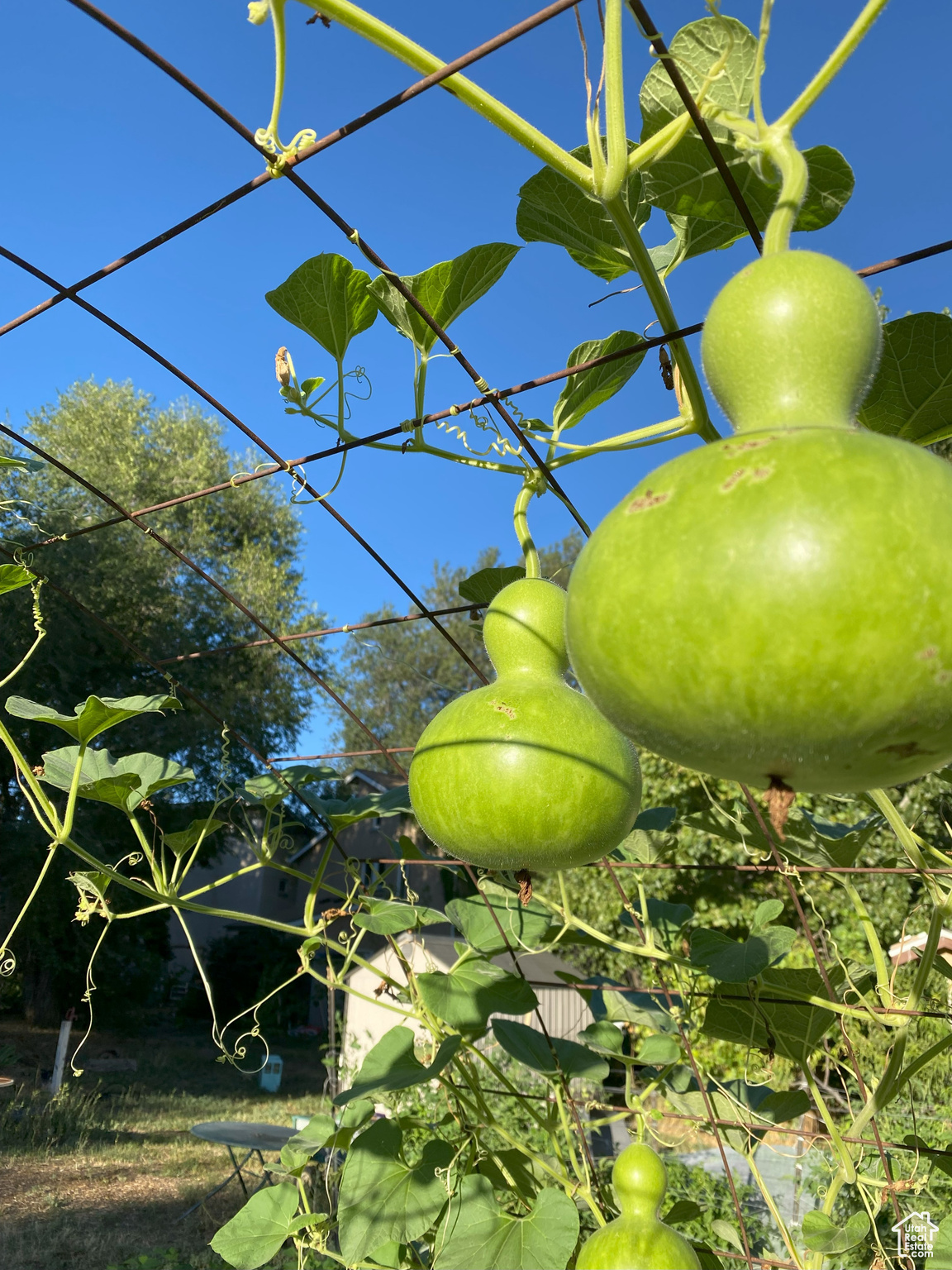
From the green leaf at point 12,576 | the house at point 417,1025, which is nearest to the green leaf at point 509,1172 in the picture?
the green leaf at point 12,576

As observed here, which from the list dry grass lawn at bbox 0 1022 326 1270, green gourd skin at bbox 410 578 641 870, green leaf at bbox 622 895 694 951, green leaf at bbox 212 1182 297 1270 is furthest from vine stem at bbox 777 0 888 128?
dry grass lawn at bbox 0 1022 326 1270

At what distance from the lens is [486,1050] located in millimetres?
6117

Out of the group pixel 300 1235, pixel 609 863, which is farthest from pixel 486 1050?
pixel 609 863

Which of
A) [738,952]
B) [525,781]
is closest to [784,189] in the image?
[525,781]

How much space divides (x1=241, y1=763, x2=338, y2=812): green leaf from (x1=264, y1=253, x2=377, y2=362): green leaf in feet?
2.79

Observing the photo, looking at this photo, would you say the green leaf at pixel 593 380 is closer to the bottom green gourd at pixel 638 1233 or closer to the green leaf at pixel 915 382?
the green leaf at pixel 915 382

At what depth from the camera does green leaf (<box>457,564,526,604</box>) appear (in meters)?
1.34

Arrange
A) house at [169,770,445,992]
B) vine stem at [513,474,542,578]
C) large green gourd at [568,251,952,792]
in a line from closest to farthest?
large green gourd at [568,251,952,792] < vine stem at [513,474,542,578] < house at [169,770,445,992]

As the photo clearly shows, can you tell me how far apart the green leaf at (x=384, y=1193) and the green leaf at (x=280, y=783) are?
23.8 inches

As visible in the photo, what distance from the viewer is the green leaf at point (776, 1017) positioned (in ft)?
5.01

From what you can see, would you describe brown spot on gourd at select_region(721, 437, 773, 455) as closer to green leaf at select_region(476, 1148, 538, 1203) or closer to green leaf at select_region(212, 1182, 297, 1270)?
green leaf at select_region(476, 1148, 538, 1203)

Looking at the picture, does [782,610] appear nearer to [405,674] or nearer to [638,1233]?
[638,1233]

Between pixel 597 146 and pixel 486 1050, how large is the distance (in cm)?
631

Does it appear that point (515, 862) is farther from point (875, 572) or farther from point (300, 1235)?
point (300, 1235)
